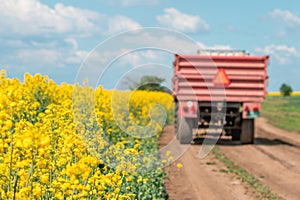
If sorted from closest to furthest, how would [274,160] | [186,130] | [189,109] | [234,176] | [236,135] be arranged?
1. [234,176]
2. [274,160]
3. [189,109]
4. [186,130]
5. [236,135]

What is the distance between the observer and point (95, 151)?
21.5 feet

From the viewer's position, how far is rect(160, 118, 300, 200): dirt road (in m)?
11.0

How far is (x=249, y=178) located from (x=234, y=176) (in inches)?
19.4

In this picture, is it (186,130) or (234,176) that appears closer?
(234,176)

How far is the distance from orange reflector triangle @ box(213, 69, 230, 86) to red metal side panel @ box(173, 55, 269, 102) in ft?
0.29

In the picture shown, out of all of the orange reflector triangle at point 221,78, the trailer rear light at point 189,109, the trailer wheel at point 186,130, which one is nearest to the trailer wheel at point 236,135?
the trailer wheel at point 186,130

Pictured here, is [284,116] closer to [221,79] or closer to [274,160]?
[221,79]

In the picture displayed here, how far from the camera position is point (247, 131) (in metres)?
18.8

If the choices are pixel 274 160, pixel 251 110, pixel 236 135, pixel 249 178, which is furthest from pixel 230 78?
pixel 249 178

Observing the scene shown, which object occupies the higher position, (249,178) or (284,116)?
(284,116)

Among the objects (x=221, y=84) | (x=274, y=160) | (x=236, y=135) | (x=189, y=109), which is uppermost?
(x=221, y=84)

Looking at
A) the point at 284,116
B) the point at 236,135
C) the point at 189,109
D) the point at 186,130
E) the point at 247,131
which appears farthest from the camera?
the point at 284,116

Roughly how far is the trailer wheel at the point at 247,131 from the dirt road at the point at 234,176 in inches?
11.7

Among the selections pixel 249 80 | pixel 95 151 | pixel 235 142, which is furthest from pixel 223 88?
pixel 95 151
